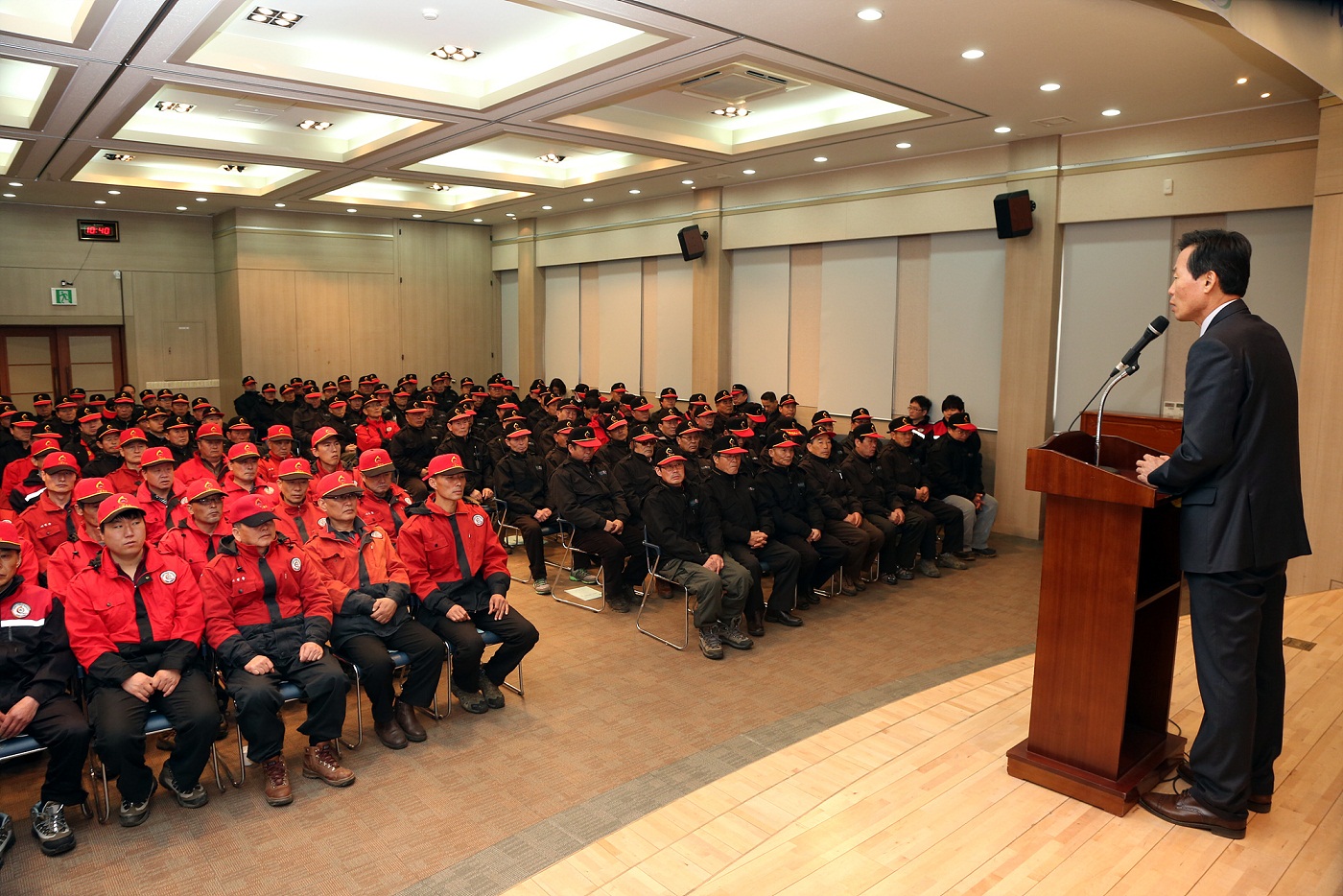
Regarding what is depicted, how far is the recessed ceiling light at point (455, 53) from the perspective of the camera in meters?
7.45

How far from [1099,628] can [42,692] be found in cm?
430

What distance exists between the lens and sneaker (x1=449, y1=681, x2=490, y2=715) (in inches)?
196

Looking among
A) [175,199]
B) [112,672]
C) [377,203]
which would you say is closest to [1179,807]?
A: [112,672]

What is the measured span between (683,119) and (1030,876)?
8.64 metres

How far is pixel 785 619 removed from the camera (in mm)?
6594

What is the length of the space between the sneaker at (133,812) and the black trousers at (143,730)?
2 cm

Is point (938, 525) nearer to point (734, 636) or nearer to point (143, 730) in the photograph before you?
point (734, 636)

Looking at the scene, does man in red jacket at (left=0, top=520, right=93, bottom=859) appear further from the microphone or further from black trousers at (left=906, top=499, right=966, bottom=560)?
black trousers at (left=906, top=499, right=966, bottom=560)

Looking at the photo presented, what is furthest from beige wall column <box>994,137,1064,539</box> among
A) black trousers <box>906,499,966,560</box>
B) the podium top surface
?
the podium top surface

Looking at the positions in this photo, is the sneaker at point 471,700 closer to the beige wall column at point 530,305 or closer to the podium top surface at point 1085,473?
the podium top surface at point 1085,473

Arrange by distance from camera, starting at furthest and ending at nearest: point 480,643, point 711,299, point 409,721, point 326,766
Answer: point 711,299, point 480,643, point 409,721, point 326,766

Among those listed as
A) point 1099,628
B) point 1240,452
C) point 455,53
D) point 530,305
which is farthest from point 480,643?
point 530,305

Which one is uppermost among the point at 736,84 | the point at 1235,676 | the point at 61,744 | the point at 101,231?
the point at 736,84

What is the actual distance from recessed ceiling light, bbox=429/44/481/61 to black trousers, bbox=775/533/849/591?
4972mm
